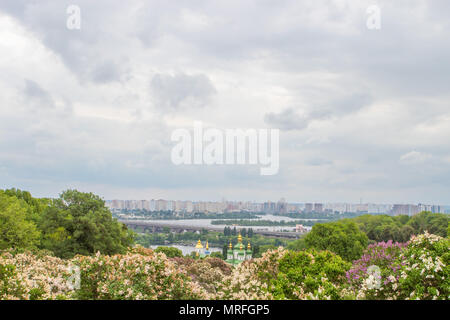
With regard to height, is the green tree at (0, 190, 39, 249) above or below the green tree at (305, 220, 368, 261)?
above

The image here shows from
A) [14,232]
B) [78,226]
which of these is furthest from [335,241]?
[14,232]

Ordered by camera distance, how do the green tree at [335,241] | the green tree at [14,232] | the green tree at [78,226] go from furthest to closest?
1. the green tree at [335,241]
2. the green tree at [14,232]
3. the green tree at [78,226]

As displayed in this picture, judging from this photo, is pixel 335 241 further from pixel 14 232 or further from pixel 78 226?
pixel 14 232

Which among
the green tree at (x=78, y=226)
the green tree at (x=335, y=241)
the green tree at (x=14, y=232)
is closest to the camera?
the green tree at (x=78, y=226)

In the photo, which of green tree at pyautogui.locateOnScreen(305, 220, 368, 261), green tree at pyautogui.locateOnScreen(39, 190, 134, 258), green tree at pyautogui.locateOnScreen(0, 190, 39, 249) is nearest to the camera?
green tree at pyautogui.locateOnScreen(39, 190, 134, 258)

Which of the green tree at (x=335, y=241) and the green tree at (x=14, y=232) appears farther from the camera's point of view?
the green tree at (x=335, y=241)

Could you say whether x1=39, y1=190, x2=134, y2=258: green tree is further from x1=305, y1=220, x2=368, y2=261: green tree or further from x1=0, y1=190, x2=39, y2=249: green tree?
x1=305, y1=220, x2=368, y2=261: green tree

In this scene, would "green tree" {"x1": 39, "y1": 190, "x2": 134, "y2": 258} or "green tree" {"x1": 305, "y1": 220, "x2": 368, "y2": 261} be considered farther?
"green tree" {"x1": 305, "y1": 220, "x2": 368, "y2": 261}

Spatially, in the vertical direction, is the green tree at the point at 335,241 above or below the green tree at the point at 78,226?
below

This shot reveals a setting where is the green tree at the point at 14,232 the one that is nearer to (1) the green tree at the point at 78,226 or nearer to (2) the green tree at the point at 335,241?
(1) the green tree at the point at 78,226

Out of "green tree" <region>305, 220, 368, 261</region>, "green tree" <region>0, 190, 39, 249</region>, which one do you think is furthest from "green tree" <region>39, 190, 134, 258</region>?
"green tree" <region>305, 220, 368, 261</region>

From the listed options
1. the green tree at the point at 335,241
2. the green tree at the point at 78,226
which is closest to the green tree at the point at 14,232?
the green tree at the point at 78,226
